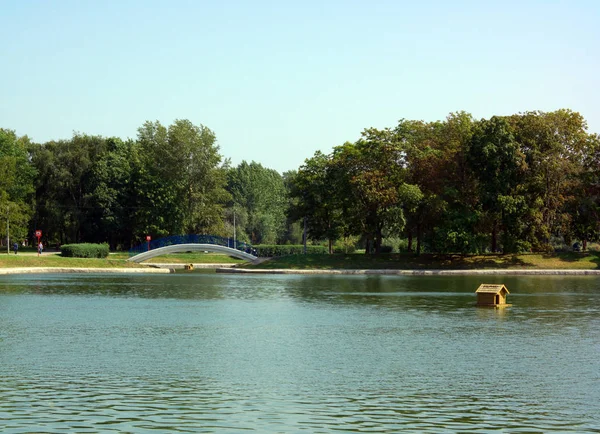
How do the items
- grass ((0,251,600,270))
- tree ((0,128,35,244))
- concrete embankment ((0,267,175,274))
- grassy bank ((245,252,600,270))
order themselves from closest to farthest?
concrete embankment ((0,267,175,274))
grass ((0,251,600,270))
grassy bank ((245,252,600,270))
tree ((0,128,35,244))

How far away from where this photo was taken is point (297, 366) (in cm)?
2339

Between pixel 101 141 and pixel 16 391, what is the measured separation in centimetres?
10327

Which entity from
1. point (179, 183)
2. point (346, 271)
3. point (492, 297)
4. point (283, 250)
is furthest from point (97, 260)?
point (492, 297)

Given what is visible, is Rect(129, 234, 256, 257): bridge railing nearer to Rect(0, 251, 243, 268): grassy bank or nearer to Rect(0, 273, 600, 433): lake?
Rect(0, 251, 243, 268): grassy bank

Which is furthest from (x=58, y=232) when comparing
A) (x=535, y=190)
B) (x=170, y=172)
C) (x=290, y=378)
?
(x=290, y=378)

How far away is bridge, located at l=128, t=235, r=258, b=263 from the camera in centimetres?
9519

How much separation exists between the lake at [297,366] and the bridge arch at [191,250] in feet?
159

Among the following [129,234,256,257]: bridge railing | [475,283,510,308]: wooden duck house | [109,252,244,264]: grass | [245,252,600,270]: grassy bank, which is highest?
[129,234,256,257]: bridge railing

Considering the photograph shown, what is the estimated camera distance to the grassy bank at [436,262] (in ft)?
275

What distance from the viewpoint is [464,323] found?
35031 millimetres

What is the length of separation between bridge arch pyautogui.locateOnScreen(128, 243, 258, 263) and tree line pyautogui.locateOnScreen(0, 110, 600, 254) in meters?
8.01

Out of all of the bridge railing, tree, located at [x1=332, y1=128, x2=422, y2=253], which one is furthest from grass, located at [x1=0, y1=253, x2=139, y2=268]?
tree, located at [x1=332, y1=128, x2=422, y2=253]

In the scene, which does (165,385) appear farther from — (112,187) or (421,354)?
(112,187)

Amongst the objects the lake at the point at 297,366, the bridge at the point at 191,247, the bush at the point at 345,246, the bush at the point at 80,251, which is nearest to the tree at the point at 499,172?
the bridge at the point at 191,247
